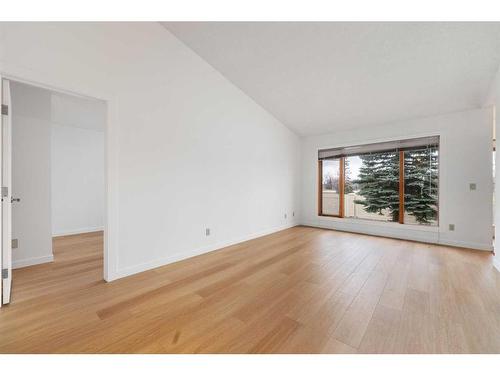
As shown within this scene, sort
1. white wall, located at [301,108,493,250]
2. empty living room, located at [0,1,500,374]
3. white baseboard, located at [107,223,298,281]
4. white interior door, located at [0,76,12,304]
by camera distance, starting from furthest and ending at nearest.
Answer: white wall, located at [301,108,493,250] < white baseboard, located at [107,223,298,281] < white interior door, located at [0,76,12,304] < empty living room, located at [0,1,500,374]

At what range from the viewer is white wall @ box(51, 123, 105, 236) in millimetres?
4484

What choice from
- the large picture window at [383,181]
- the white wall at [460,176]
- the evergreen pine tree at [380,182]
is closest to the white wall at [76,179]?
the large picture window at [383,181]

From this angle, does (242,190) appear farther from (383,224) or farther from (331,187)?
(383,224)

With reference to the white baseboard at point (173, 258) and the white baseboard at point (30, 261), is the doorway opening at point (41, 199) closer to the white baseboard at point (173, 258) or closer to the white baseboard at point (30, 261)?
the white baseboard at point (30, 261)

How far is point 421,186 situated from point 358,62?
286 cm

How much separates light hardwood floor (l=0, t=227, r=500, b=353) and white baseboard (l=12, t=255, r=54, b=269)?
111mm

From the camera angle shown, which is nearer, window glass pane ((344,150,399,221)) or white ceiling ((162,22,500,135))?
white ceiling ((162,22,500,135))

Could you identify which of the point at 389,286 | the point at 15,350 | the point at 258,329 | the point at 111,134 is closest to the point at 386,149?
the point at 389,286

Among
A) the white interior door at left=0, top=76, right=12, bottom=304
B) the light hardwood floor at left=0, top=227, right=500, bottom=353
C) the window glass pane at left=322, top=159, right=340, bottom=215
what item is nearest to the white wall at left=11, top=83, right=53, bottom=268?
the light hardwood floor at left=0, top=227, right=500, bottom=353

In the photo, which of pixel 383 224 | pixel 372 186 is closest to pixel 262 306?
pixel 383 224

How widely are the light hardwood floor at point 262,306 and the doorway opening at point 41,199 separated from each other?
47mm

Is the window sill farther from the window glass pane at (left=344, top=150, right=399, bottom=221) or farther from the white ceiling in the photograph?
the white ceiling

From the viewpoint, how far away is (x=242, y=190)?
4039mm

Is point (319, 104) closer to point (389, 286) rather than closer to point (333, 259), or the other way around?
point (333, 259)
